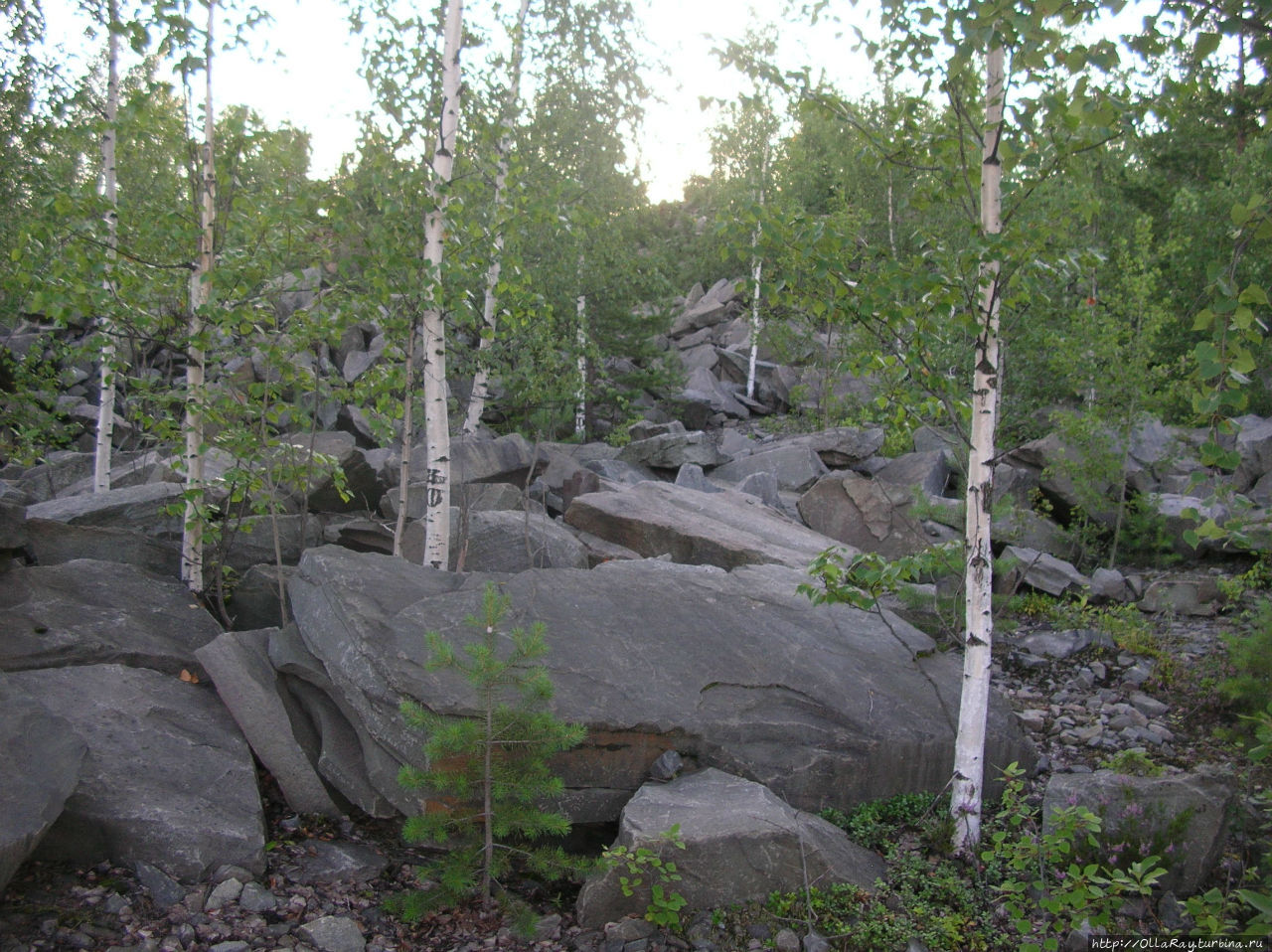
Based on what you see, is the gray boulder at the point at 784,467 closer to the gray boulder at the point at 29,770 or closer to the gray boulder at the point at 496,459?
the gray boulder at the point at 496,459

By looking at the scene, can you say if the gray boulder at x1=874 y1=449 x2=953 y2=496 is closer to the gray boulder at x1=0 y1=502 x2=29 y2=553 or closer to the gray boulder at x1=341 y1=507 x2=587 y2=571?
the gray boulder at x1=341 y1=507 x2=587 y2=571

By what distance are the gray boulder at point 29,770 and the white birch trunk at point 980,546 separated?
4.69 m

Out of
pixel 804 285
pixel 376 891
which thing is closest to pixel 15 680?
pixel 376 891

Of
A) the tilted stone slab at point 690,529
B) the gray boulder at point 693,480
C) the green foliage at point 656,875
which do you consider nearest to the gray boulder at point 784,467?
the gray boulder at point 693,480

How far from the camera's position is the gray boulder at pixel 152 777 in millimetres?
4539

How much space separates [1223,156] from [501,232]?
1920 centimetres

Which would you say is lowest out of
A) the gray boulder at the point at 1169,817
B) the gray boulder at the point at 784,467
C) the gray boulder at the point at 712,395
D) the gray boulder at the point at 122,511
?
the gray boulder at the point at 1169,817

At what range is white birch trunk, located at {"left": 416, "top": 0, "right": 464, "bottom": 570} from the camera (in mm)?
7730

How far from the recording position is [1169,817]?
15.6ft

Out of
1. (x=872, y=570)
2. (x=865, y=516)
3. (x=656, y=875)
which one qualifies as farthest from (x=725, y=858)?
(x=865, y=516)

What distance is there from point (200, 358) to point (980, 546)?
6.11 metres

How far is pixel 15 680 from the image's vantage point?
5.24m

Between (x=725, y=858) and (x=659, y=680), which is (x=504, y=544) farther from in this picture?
(x=725, y=858)

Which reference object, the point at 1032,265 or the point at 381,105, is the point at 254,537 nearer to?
the point at 381,105
